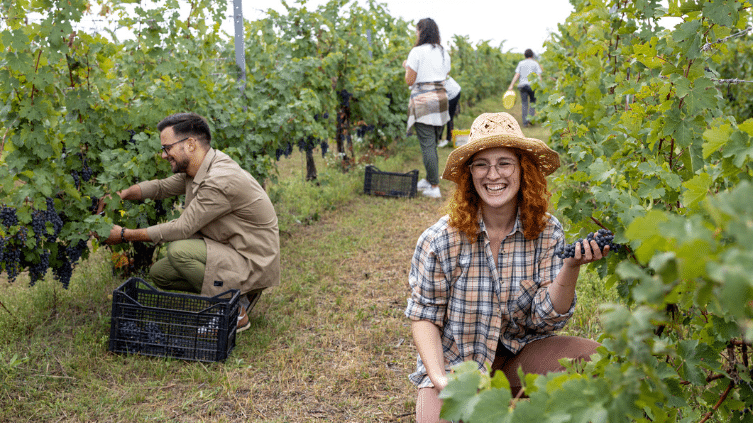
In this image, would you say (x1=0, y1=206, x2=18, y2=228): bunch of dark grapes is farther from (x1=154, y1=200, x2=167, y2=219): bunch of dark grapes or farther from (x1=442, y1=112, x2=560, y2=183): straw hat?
(x1=442, y1=112, x2=560, y2=183): straw hat

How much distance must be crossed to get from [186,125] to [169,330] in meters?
1.23

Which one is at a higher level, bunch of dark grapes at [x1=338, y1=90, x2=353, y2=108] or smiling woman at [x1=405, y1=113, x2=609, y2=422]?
bunch of dark grapes at [x1=338, y1=90, x2=353, y2=108]

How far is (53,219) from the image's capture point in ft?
11.0

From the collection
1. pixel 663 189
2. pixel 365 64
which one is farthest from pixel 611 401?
pixel 365 64

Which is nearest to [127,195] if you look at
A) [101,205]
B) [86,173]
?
[101,205]

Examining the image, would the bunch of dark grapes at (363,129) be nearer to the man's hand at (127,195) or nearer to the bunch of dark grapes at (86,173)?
the man's hand at (127,195)

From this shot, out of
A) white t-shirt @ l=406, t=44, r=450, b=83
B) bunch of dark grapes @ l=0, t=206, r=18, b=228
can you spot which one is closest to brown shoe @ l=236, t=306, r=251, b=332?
bunch of dark grapes @ l=0, t=206, r=18, b=228

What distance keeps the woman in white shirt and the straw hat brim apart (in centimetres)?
454

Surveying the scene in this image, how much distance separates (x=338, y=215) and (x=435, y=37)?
7.61 feet

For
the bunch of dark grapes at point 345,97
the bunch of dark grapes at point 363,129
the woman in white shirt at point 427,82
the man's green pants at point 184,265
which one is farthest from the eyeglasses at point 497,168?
the bunch of dark grapes at point 363,129

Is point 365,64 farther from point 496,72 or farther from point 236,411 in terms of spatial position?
point 496,72

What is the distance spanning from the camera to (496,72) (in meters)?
20.2

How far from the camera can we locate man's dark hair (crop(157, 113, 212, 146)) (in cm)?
370

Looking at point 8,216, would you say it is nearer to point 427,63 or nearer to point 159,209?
point 159,209
